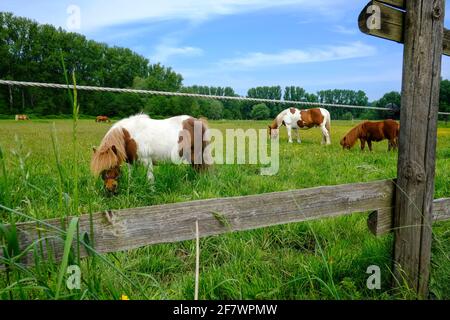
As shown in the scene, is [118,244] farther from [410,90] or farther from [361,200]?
[410,90]

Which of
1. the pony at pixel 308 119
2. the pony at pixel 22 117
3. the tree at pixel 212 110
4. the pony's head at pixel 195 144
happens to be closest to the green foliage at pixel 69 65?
the pony at pixel 22 117

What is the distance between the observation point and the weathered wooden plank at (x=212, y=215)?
1.43 m

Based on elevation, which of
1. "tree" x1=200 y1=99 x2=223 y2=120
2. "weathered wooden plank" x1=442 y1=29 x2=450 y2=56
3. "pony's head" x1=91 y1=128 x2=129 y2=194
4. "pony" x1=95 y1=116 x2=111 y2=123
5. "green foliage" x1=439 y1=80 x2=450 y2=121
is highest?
"green foliage" x1=439 y1=80 x2=450 y2=121

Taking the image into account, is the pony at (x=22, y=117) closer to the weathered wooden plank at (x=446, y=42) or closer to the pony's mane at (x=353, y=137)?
the weathered wooden plank at (x=446, y=42)

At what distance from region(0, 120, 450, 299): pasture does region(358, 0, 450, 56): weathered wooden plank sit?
123 cm

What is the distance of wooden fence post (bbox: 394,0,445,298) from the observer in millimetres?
1937

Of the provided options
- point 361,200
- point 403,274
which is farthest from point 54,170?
point 403,274

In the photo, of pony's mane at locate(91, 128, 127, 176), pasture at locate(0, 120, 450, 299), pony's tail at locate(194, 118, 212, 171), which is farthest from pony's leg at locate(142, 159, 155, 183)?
pony's tail at locate(194, 118, 212, 171)

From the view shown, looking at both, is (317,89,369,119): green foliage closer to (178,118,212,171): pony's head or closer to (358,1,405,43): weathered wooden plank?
(178,118,212,171): pony's head

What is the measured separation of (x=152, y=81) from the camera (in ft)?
18.6

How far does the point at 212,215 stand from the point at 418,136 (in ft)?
4.27

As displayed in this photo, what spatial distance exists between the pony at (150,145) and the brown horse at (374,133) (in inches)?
278

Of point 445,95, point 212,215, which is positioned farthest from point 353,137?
point 212,215
